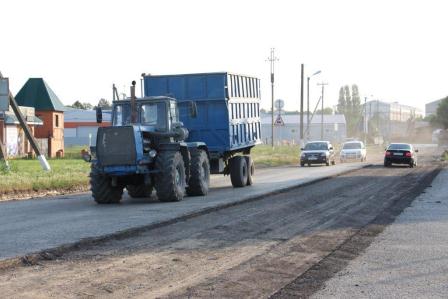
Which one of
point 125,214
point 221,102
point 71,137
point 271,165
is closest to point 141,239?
point 125,214

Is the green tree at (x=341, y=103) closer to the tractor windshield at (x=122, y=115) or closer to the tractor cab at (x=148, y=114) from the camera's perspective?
the tractor cab at (x=148, y=114)

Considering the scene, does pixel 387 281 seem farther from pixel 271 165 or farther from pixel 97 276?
pixel 271 165

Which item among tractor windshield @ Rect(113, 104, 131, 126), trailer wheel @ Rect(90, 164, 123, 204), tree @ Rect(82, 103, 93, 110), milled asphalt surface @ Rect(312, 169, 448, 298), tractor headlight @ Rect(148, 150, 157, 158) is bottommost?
milled asphalt surface @ Rect(312, 169, 448, 298)

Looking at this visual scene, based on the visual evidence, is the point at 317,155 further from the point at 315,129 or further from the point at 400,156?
the point at 315,129

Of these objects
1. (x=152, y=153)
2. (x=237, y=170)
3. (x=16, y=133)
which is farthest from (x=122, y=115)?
(x=16, y=133)

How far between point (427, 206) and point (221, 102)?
24.2 ft

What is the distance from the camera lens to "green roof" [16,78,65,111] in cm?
6134

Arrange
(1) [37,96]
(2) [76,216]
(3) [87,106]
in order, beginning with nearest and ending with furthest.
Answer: (2) [76,216], (1) [37,96], (3) [87,106]

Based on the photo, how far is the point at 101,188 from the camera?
61.5ft

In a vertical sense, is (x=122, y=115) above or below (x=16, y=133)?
above

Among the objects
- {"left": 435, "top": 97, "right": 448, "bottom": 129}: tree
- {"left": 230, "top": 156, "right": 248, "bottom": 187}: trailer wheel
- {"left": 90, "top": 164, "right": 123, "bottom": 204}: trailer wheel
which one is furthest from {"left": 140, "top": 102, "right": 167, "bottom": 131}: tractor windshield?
{"left": 435, "top": 97, "right": 448, "bottom": 129}: tree

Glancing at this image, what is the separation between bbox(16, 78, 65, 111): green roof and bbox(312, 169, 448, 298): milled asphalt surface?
5063 cm

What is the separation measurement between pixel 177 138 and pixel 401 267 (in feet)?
36.5

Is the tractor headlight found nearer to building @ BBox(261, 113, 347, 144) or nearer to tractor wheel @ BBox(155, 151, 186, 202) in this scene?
tractor wheel @ BBox(155, 151, 186, 202)
